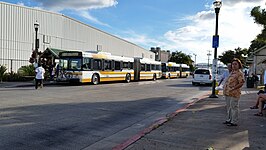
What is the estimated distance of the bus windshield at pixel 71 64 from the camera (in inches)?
905

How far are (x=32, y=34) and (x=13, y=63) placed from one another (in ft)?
15.0

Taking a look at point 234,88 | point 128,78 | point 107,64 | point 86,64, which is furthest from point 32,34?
point 234,88

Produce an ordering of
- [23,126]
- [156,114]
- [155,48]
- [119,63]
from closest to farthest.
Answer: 1. [23,126]
2. [156,114]
3. [119,63]
4. [155,48]

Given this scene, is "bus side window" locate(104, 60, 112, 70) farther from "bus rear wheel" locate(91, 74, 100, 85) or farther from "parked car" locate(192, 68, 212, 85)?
"parked car" locate(192, 68, 212, 85)

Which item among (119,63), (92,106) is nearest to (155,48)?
(119,63)

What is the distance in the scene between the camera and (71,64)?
2312 cm

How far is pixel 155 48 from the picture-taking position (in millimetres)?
101250

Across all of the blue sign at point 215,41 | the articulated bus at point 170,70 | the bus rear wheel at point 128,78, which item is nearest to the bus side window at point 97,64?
the bus rear wheel at point 128,78

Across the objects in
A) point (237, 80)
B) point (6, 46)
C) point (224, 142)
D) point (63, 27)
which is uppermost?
point (63, 27)

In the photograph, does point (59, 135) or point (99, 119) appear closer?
point (59, 135)

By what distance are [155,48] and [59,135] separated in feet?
315

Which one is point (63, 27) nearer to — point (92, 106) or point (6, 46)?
point (6, 46)

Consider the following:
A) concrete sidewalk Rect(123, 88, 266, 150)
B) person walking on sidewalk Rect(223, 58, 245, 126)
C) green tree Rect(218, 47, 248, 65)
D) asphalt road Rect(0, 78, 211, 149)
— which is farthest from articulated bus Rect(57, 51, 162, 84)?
green tree Rect(218, 47, 248, 65)

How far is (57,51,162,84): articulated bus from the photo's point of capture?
22828 mm
